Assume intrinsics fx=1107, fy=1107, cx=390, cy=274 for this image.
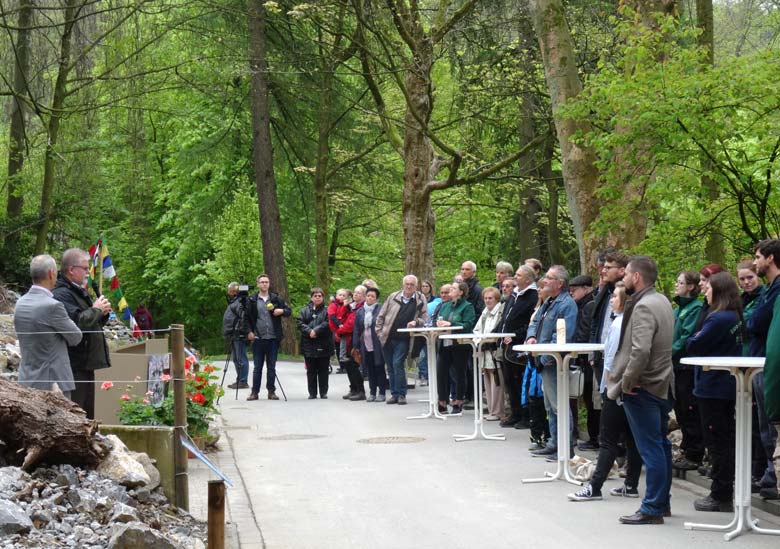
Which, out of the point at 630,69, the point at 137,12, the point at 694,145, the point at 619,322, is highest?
the point at 137,12

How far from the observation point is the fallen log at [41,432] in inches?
306

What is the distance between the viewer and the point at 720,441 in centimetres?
897

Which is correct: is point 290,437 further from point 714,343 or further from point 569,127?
point 714,343

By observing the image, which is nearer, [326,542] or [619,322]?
[326,542]

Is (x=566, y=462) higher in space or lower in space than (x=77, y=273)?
lower

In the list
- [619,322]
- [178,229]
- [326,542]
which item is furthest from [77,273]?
[178,229]

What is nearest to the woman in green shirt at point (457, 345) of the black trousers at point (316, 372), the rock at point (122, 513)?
the black trousers at point (316, 372)

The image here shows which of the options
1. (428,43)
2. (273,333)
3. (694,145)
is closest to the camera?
(694,145)

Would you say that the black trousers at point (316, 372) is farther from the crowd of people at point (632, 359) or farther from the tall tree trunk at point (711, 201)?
the tall tree trunk at point (711, 201)

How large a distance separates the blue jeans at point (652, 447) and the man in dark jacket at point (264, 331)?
1182cm

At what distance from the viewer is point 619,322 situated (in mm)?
8977

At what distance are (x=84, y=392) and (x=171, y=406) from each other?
4.78 ft

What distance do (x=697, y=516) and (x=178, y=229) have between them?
3978 cm

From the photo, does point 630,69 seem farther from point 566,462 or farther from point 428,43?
point 428,43
